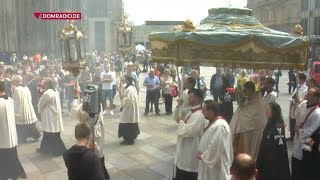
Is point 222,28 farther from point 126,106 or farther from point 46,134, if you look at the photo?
point 46,134

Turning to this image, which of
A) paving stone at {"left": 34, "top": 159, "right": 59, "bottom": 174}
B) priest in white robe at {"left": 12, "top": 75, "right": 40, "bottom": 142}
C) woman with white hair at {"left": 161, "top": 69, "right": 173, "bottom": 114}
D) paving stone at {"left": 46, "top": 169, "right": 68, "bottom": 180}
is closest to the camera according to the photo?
paving stone at {"left": 46, "top": 169, "right": 68, "bottom": 180}

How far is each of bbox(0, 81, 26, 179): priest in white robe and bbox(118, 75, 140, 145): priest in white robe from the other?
9.56 feet

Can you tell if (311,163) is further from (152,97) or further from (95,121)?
(152,97)

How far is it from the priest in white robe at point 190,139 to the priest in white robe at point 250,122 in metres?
0.79

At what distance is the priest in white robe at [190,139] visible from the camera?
5.98m

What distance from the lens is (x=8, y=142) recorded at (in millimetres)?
6980

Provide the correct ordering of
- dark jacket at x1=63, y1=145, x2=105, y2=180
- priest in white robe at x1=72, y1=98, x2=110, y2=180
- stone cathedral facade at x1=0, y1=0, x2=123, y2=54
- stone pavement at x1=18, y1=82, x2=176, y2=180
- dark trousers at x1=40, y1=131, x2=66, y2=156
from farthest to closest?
stone cathedral facade at x1=0, y1=0, x2=123, y2=54
dark trousers at x1=40, y1=131, x2=66, y2=156
stone pavement at x1=18, y1=82, x2=176, y2=180
priest in white robe at x1=72, y1=98, x2=110, y2=180
dark jacket at x1=63, y1=145, x2=105, y2=180

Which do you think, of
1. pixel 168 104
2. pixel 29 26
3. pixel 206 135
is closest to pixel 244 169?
pixel 206 135

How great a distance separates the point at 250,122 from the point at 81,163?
3.17m

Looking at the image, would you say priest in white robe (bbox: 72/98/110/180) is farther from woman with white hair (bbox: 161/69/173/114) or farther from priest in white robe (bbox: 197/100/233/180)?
woman with white hair (bbox: 161/69/173/114)

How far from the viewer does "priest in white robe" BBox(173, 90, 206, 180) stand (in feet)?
19.6

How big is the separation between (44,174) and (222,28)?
436 centimetres

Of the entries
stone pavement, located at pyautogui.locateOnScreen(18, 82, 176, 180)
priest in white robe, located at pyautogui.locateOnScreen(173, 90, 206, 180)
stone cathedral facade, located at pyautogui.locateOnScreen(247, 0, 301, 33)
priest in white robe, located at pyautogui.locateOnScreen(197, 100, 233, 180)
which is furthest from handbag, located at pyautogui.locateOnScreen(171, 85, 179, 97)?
stone cathedral facade, located at pyautogui.locateOnScreen(247, 0, 301, 33)

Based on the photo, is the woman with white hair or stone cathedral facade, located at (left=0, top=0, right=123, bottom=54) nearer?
the woman with white hair
